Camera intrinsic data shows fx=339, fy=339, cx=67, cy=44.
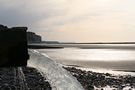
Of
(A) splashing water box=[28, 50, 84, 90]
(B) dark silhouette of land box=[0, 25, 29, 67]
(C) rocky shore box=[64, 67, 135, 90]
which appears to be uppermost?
(B) dark silhouette of land box=[0, 25, 29, 67]

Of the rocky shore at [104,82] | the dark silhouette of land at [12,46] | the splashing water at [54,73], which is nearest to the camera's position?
the dark silhouette of land at [12,46]

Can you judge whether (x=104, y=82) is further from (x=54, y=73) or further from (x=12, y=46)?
(x=12, y=46)

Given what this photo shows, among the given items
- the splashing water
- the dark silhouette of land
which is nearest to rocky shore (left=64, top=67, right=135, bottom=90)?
the splashing water

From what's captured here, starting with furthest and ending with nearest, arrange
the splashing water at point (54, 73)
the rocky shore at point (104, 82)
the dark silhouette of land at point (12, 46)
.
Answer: the rocky shore at point (104, 82)
the splashing water at point (54, 73)
the dark silhouette of land at point (12, 46)

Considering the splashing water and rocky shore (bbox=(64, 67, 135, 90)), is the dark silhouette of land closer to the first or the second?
the splashing water

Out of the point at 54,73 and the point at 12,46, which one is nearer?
the point at 12,46

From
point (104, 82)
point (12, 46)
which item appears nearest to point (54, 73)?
point (12, 46)

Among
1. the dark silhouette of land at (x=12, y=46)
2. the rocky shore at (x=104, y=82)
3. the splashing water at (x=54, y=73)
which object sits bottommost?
the rocky shore at (x=104, y=82)

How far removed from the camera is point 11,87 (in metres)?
28.1

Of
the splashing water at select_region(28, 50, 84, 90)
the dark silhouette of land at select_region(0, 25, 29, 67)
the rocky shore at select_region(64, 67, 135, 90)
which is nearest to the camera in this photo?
the dark silhouette of land at select_region(0, 25, 29, 67)

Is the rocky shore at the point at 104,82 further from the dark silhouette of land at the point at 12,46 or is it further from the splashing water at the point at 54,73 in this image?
the dark silhouette of land at the point at 12,46

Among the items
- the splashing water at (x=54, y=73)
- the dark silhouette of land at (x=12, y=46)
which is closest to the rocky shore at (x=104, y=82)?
the splashing water at (x=54, y=73)

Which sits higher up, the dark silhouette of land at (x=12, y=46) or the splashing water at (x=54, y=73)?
the dark silhouette of land at (x=12, y=46)

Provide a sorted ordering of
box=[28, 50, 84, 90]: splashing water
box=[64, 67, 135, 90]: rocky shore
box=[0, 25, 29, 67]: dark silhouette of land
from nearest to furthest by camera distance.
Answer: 1. box=[0, 25, 29, 67]: dark silhouette of land
2. box=[28, 50, 84, 90]: splashing water
3. box=[64, 67, 135, 90]: rocky shore
